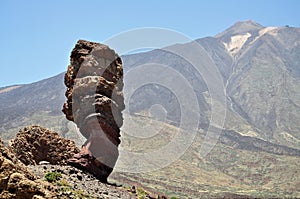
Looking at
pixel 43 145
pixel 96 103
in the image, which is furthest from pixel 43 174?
pixel 43 145

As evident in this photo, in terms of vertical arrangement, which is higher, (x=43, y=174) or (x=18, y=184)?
(x=18, y=184)

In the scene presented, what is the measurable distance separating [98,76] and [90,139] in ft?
11.9

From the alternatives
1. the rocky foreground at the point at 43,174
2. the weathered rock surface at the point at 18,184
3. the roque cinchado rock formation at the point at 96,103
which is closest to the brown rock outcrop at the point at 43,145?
the rocky foreground at the point at 43,174

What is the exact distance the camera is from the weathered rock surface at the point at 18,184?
32.3 ft

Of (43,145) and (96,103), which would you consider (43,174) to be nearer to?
(96,103)

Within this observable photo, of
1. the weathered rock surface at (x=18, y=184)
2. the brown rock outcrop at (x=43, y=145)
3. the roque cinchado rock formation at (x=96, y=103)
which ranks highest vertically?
the weathered rock surface at (x=18, y=184)

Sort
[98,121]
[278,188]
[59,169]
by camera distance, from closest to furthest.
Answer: [59,169] < [98,121] < [278,188]

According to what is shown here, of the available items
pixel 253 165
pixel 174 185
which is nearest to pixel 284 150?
pixel 253 165

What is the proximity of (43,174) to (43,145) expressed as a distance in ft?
20.6

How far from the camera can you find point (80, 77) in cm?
2408

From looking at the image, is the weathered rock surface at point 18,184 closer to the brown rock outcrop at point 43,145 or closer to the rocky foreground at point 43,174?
the rocky foreground at point 43,174

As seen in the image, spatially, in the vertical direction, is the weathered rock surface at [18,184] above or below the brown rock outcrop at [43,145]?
above

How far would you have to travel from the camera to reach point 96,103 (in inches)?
907

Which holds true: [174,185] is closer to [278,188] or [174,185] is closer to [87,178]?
[278,188]
